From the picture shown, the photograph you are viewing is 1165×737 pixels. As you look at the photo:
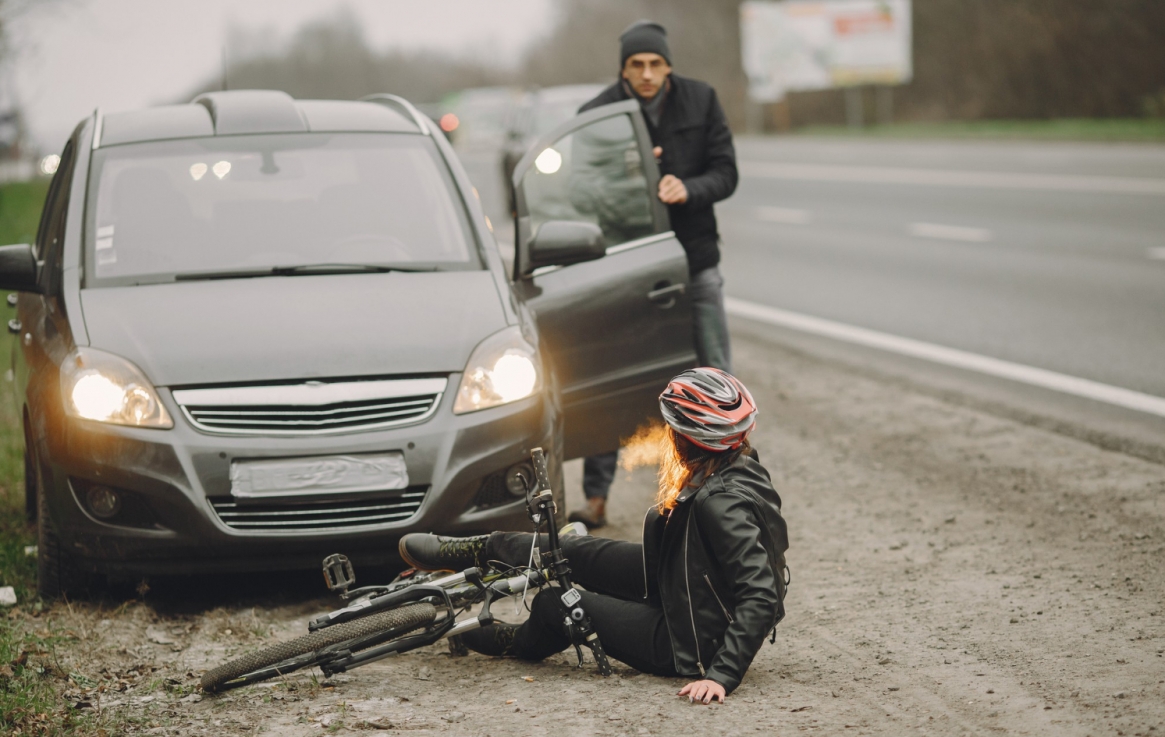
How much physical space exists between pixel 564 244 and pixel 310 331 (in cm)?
118

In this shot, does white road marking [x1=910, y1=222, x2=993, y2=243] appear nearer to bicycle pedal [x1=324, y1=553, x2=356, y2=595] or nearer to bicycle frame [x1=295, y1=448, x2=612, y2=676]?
bicycle frame [x1=295, y1=448, x2=612, y2=676]

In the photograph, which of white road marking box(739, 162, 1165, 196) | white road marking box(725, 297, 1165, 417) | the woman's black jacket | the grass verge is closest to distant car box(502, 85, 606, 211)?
white road marking box(739, 162, 1165, 196)

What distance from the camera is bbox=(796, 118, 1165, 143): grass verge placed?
1078 inches

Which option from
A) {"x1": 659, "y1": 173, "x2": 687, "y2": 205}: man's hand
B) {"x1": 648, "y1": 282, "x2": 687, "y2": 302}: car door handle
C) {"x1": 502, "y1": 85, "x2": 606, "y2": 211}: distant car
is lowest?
{"x1": 502, "y1": 85, "x2": 606, "y2": 211}: distant car

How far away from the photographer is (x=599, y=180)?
21.1 feet

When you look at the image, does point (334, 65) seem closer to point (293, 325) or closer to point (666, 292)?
point (666, 292)

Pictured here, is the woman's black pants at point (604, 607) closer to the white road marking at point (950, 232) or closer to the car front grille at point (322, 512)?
the car front grille at point (322, 512)

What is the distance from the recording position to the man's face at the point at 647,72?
639 cm

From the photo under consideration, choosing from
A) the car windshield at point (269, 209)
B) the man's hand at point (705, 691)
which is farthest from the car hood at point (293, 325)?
the man's hand at point (705, 691)

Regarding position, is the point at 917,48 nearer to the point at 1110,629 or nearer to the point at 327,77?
the point at 1110,629

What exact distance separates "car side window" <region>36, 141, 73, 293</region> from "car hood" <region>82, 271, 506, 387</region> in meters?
0.35

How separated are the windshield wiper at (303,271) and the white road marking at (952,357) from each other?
15.1 feet

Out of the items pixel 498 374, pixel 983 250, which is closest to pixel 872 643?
pixel 498 374

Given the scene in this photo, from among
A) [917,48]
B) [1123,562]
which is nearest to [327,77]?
[917,48]
